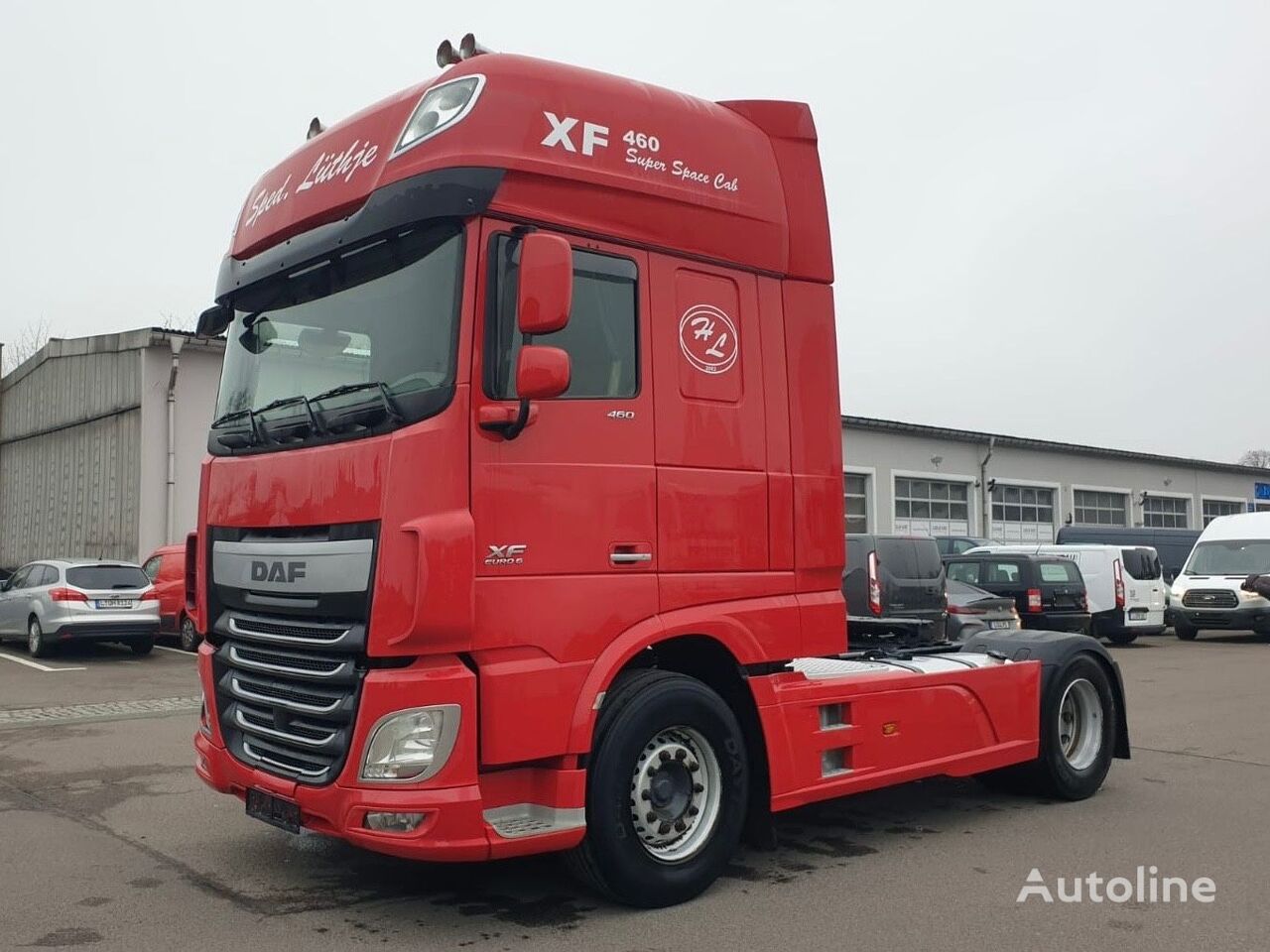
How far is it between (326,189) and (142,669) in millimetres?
12218

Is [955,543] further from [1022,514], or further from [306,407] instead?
[306,407]

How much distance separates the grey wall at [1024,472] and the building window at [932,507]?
1.01 feet

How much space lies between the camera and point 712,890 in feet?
17.8

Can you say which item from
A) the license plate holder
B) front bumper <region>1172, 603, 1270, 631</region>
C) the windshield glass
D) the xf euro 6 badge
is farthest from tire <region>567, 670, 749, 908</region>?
front bumper <region>1172, 603, 1270, 631</region>

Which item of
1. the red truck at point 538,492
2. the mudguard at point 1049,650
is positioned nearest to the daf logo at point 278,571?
the red truck at point 538,492

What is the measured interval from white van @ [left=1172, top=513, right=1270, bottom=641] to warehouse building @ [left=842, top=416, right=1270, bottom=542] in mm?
8451

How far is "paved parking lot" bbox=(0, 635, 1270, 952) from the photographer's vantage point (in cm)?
482

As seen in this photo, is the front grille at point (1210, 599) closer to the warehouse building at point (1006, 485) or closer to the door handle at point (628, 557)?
the warehouse building at point (1006, 485)

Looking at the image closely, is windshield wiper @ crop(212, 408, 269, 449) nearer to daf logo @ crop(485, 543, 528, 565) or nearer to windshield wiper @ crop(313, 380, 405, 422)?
windshield wiper @ crop(313, 380, 405, 422)

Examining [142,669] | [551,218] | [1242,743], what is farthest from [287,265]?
[142,669]

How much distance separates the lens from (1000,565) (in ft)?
61.9

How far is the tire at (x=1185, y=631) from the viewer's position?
22328mm

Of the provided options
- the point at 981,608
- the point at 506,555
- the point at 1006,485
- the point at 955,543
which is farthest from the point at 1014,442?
the point at 506,555

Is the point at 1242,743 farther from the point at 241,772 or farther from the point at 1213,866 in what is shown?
the point at 241,772
